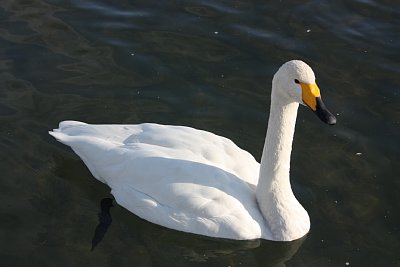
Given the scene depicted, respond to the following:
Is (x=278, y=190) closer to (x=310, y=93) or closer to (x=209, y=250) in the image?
(x=209, y=250)

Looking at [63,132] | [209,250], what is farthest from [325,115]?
[63,132]

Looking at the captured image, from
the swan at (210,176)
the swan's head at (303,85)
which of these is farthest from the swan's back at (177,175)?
the swan's head at (303,85)

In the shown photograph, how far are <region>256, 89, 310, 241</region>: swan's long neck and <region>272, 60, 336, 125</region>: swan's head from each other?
1.44ft

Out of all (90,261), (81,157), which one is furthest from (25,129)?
(90,261)

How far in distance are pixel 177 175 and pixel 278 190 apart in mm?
1004

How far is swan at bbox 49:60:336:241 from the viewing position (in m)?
6.80

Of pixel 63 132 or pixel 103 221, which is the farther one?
pixel 63 132

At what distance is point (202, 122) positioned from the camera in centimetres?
896

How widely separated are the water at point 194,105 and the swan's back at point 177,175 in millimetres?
289

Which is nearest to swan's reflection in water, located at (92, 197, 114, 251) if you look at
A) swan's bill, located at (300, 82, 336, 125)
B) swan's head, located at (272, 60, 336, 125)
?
swan's head, located at (272, 60, 336, 125)

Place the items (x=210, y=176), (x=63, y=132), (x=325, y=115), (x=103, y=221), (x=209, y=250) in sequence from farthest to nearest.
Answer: (x=63, y=132) < (x=103, y=221) < (x=209, y=250) < (x=210, y=176) < (x=325, y=115)

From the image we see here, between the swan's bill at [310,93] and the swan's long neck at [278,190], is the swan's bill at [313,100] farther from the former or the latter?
the swan's long neck at [278,190]

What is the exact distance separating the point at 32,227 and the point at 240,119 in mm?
3103

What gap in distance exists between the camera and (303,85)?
20.9ft
